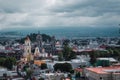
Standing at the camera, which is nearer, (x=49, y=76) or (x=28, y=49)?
(x=49, y=76)

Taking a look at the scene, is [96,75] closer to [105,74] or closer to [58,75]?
[105,74]

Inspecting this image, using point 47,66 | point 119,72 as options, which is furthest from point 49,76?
point 47,66

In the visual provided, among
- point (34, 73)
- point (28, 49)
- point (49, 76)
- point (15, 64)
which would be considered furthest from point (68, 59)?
point (49, 76)

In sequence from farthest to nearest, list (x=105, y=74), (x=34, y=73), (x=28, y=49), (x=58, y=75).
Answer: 1. (x=28, y=49)
2. (x=34, y=73)
3. (x=58, y=75)
4. (x=105, y=74)

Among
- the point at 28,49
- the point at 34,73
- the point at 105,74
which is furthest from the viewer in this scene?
the point at 28,49

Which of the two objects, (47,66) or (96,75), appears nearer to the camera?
(96,75)

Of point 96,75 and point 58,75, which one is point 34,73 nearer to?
point 58,75

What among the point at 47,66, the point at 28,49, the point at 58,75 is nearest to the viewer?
A: the point at 58,75

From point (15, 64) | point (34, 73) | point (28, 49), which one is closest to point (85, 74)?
point (34, 73)

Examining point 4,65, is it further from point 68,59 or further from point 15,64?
point 68,59
